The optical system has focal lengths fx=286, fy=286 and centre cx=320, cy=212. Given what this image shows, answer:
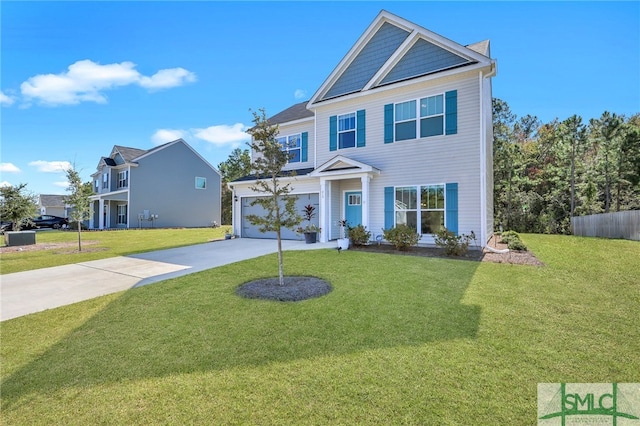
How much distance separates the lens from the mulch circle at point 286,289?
543cm

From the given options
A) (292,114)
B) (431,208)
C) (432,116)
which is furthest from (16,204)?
(432,116)

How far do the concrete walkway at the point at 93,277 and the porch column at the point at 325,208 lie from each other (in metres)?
3.27

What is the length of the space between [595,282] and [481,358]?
16.9ft

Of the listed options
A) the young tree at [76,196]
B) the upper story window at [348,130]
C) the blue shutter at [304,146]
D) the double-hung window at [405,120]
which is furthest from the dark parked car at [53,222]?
Answer: the double-hung window at [405,120]

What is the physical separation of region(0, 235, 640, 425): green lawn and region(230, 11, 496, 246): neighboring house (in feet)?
17.5

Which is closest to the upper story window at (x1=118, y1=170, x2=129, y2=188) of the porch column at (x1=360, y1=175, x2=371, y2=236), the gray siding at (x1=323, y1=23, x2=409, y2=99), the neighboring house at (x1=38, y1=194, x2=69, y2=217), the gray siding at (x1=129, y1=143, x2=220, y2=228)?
the gray siding at (x1=129, y1=143, x2=220, y2=228)

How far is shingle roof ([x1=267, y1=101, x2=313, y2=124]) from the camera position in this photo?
612 inches

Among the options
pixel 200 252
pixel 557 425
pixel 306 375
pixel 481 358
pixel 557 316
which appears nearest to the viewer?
pixel 557 425

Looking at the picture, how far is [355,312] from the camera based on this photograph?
455cm

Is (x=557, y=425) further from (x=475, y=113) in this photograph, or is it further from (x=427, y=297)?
(x=475, y=113)

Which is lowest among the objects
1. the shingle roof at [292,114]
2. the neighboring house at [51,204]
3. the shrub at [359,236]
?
the shrub at [359,236]

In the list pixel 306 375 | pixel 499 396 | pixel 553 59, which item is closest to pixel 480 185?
pixel 499 396

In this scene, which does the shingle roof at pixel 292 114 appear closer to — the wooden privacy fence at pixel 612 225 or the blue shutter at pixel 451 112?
the blue shutter at pixel 451 112

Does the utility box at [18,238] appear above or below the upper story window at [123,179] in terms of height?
below
